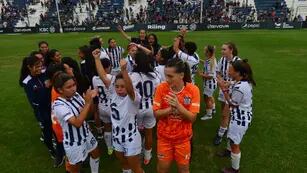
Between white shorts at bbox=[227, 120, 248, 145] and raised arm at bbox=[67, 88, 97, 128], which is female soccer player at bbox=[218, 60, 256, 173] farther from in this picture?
raised arm at bbox=[67, 88, 97, 128]

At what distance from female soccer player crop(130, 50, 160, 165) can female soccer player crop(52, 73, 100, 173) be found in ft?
4.20

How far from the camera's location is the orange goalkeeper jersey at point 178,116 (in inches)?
195

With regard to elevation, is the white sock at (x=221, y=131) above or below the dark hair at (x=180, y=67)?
below

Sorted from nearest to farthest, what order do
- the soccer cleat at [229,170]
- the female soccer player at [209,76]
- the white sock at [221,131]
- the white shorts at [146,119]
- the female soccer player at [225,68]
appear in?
1. the soccer cleat at [229,170]
2. the white shorts at [146,119]
3. the female soccer player at [225,68]
4. the white sock at [221,131]
5. the female soccer player at [209,76]

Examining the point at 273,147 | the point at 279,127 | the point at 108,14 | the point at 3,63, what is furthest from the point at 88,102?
the point at 108,14

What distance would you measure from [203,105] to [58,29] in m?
31.8

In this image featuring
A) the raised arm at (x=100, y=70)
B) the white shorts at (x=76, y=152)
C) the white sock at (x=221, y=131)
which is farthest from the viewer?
the white sock at (x=221, y=131)

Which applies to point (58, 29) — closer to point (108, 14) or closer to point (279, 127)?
point (108, 14)

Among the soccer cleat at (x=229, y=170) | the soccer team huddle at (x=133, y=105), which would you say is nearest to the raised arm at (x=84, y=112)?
the soccer team huddle at (x=133, y=105)

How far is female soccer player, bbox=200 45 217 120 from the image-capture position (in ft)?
28.4

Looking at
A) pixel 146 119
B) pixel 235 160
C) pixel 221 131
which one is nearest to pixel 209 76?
pixel 221 131

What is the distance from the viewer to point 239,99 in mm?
6074

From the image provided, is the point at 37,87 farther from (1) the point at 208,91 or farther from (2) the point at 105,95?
(1) the point at 208,91

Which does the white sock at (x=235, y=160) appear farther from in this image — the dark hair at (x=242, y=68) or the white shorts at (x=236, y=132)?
the dark hair at (x=242, y=68)
